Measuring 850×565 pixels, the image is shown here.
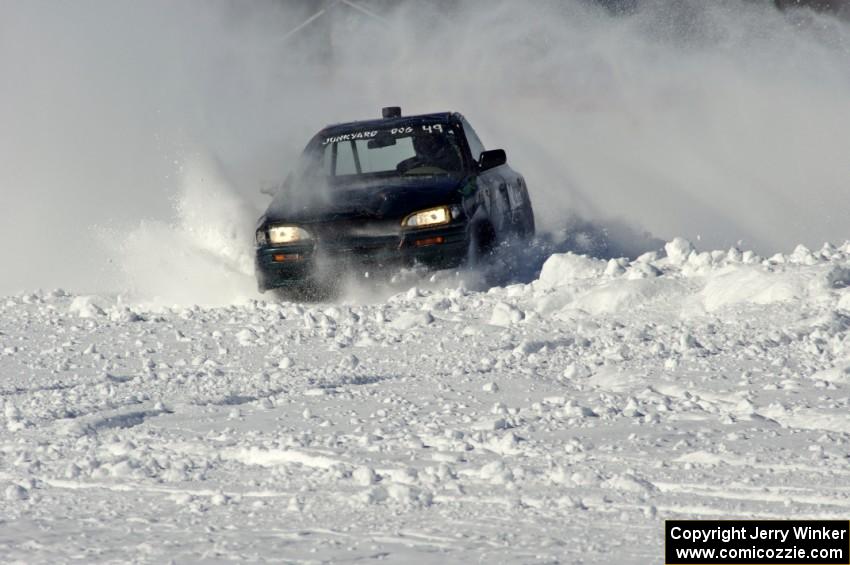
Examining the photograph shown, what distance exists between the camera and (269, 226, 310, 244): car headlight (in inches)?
394

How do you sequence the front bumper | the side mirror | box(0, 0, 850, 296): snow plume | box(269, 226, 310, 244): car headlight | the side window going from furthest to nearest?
box(0, 0, 850, 296): snow plume
the side window
the side mirror
box(269, 226, 310, 244): car headlight
the front bumper

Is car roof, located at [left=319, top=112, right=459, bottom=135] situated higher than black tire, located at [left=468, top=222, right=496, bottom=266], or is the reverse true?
car roof, located at [left=319, top=112, right=459, bottom=135]

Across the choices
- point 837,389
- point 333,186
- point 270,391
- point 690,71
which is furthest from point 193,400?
point 690,71

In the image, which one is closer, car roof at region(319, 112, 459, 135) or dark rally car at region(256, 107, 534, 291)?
dark rally car at region(256, 107, 534, 291)

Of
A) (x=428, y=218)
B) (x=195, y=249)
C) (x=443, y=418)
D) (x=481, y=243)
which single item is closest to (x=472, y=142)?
(x=481, y=243)

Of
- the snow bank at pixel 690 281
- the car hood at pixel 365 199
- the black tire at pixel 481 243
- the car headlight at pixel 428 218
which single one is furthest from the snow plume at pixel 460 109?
the snow bank at pixel 690 281

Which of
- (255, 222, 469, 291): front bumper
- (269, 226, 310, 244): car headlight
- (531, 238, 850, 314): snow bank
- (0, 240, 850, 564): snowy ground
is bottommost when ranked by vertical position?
(0, 240, 850, 564): snowy ground

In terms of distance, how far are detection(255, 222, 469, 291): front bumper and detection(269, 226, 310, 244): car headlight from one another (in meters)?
0.05

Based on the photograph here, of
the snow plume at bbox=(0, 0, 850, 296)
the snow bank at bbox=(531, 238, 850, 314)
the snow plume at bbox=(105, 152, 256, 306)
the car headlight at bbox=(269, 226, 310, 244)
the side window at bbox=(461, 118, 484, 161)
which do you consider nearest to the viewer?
the snow bank at bbox=(531, 238, 850, 314)

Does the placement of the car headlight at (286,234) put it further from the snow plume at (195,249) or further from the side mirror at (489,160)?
Result: the side mirror at (489,160)

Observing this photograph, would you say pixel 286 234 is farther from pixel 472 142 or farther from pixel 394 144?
pixel 472 142

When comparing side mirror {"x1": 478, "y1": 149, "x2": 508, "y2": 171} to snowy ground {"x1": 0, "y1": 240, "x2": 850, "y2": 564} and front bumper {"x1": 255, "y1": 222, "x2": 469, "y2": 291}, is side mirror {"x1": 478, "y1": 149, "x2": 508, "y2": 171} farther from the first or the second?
snowy ground {"x1": 0, "y1": 240, "x2": 850, "y2": 564}

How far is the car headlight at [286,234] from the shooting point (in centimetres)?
1001

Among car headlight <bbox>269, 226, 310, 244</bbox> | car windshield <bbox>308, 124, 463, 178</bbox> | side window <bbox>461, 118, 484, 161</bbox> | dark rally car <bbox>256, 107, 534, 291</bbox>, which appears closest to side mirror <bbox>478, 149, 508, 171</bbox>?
dark rally car <bbox>256, 107, 534, 291</bbox>
